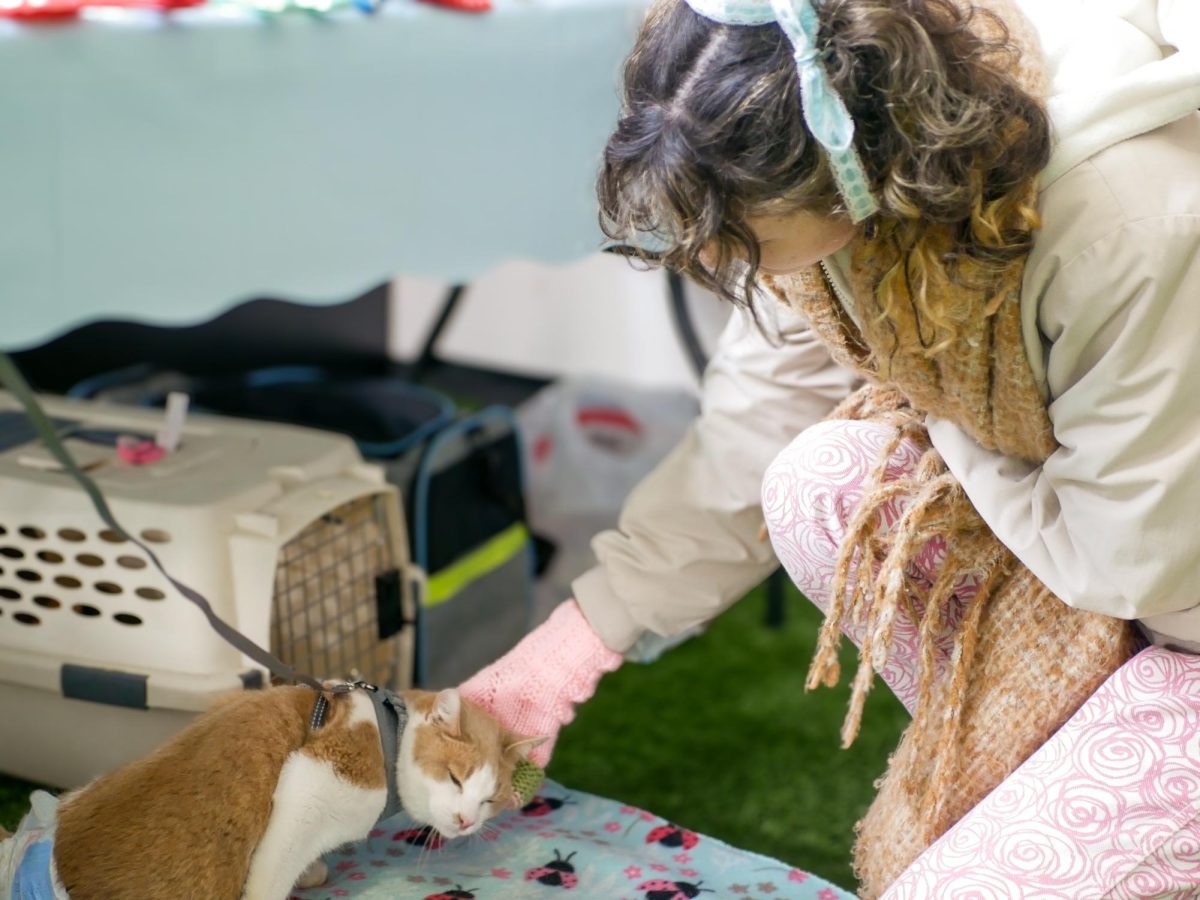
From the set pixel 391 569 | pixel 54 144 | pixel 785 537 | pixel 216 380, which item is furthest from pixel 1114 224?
pixel 216 380

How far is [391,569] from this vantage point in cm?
132

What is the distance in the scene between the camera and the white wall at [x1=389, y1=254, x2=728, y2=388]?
94.9 inches

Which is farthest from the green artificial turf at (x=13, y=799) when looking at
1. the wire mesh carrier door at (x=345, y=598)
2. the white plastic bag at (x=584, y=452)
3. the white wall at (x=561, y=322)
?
the white wall at (x=561, y=322)

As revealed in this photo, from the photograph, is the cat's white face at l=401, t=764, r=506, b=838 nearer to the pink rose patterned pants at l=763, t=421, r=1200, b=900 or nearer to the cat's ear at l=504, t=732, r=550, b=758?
the cat's ear at l=504, t=732, r=550, b=758

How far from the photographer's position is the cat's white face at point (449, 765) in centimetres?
103

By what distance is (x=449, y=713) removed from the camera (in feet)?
3.40

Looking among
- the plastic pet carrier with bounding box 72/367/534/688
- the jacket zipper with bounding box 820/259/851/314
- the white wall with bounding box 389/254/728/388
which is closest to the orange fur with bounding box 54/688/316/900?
the plastic pet carrier with bounding box 72/367/534/688

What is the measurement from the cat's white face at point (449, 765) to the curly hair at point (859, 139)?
16.4 inches

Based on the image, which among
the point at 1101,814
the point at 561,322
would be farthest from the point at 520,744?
the point at 561,322

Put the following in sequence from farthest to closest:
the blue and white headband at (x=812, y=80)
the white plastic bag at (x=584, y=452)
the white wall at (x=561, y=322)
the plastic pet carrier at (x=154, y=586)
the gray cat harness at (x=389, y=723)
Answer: the white wall at (x=561, y=322) → the white plastic bag at (x=584, y=452) → the plastic pet carrier at (x=154, y=586) → the gray cat harness at (x=389, y=723) → the blue and white headband at (x=812, y=80)

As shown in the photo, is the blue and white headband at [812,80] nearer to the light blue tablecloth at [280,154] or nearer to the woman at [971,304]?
the woman at [971,304]

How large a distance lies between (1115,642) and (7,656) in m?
0.91

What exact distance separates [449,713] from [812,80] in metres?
0.55

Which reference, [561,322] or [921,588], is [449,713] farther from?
[561,322]
